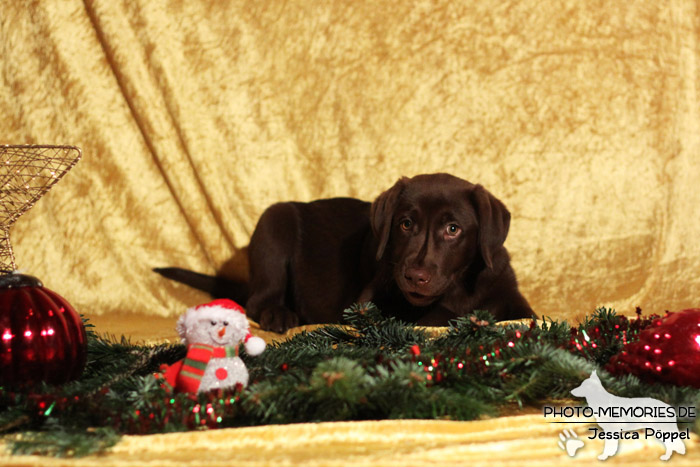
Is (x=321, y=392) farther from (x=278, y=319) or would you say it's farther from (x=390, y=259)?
(x=278, y=319)

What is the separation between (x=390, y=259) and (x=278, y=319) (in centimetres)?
57

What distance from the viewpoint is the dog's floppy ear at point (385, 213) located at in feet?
8.31

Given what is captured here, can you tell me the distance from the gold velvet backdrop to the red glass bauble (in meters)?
1.78

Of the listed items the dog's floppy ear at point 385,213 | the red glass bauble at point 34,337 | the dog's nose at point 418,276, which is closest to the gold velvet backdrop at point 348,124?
the dog's floppy ear at point 385,213

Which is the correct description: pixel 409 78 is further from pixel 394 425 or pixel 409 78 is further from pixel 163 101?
pixel 394 425

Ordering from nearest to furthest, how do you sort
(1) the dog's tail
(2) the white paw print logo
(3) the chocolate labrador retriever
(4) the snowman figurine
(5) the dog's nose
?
(2) the white paw print logo, (4) the snowman figurine, (5) the dog's nose, (3) the chocolate labrador retriever, (1) the dog's tail

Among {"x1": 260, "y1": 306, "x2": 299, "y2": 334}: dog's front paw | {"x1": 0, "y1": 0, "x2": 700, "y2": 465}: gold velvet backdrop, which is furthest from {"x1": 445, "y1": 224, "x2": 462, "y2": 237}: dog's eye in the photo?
{"x1": 0, "y1": 0, "x2": 700, "y2": 465}: gold velvet backdrop

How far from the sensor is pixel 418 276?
2277 mm

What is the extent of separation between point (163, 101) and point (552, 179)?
6.17 feet

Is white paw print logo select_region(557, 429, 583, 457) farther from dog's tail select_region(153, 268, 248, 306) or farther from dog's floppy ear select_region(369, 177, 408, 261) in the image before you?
dog's tail select_region(153, 268, 248, 306)

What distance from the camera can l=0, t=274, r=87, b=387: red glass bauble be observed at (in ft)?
4.55

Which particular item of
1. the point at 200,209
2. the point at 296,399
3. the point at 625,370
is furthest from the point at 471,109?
the point at 296,399

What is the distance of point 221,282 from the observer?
10.9 feet

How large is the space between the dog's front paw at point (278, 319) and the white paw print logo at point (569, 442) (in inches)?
65.5
